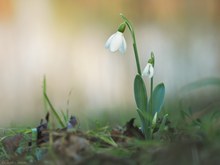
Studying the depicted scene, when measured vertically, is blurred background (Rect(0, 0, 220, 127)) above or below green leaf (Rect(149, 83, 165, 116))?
below

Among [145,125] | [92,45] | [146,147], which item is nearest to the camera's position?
[146,147]

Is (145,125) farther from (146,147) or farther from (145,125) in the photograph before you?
(146,147)

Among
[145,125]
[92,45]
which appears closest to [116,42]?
[145,125]

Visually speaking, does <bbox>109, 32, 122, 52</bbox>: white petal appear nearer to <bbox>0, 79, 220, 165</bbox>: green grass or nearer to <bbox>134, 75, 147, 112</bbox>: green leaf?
<bbox>134, 75, 147, 112</bbox>: green leaf

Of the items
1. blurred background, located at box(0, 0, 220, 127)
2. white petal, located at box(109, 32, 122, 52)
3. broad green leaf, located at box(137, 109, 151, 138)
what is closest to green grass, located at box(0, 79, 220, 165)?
broad green leaf, located at box(137, 109, 151, 138)

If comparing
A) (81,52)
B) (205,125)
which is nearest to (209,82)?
(205,125)

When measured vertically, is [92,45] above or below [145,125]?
below
